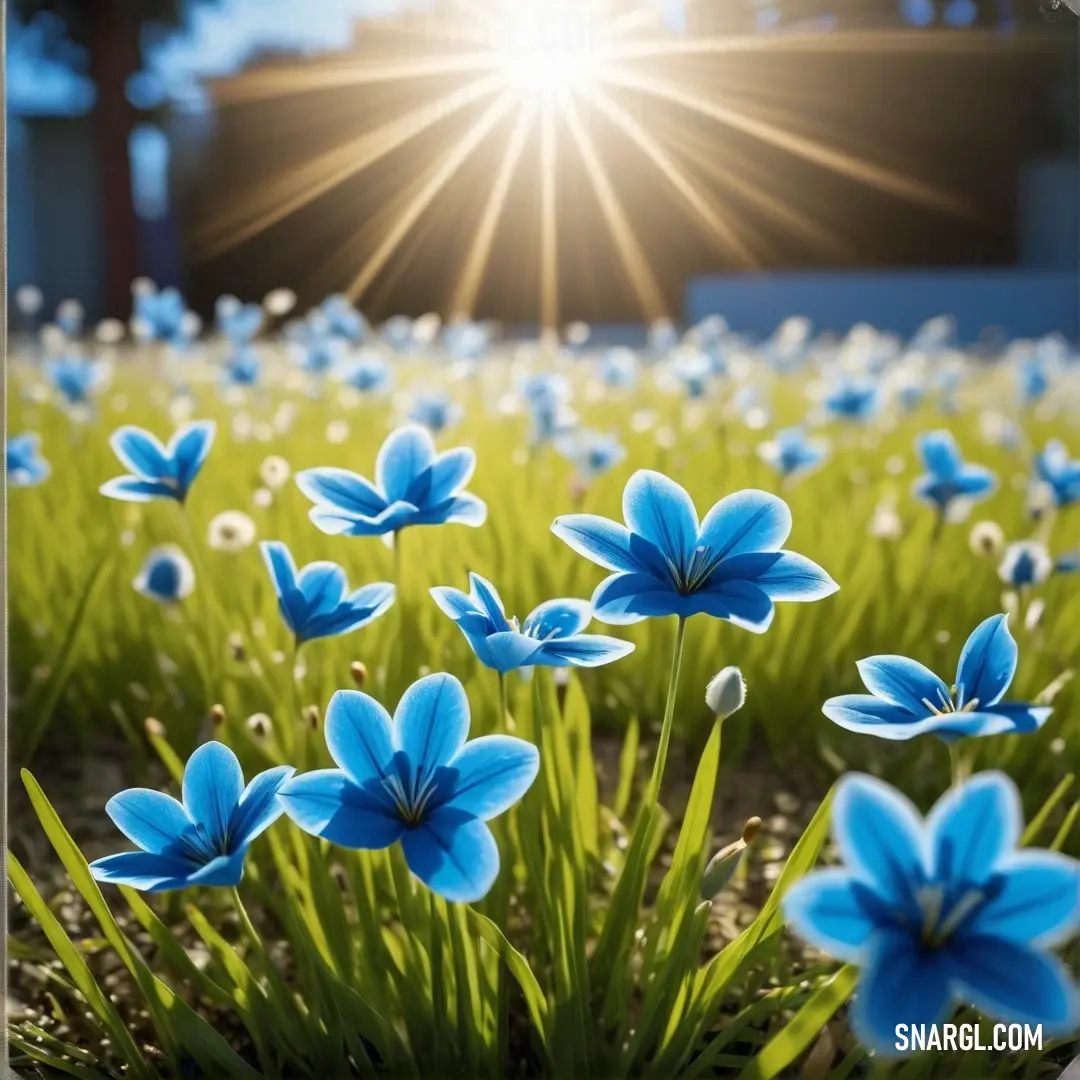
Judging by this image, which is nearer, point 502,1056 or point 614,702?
point 502,1056

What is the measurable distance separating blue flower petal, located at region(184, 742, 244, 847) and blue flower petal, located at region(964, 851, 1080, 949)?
15.9 inches

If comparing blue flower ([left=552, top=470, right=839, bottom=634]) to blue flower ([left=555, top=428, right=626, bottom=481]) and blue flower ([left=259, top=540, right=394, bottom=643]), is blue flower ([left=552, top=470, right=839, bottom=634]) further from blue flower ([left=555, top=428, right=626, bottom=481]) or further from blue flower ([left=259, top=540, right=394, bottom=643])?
blue flower ([left=555, top=428, right=626, bottom=481])

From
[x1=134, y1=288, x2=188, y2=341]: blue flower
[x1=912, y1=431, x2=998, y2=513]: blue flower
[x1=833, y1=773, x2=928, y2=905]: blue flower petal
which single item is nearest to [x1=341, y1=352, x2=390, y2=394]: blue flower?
[x1=134, y1=288, x2=188, y2=341]: blue flower

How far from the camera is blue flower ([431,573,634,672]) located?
583 mm

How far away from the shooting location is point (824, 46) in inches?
87.6

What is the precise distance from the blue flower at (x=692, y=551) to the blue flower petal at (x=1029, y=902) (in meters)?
0.18

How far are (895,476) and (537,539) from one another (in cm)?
111

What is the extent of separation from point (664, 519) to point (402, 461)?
26 cm

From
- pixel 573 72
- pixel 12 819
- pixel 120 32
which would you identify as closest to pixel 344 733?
pixel 12 819

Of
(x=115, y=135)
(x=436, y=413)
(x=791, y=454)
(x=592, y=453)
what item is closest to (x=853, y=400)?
(x=791, y=454)

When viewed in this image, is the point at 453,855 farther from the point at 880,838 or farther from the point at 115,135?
the point at 115,135

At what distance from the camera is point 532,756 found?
0.55 meters

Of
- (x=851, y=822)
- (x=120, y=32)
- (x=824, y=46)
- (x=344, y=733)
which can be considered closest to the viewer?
(x=851, y=822)

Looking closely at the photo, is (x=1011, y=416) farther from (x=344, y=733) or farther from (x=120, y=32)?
(x=344, y=733)
